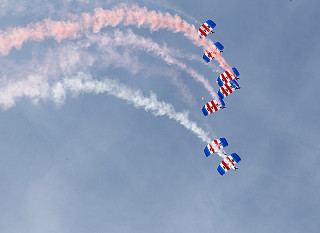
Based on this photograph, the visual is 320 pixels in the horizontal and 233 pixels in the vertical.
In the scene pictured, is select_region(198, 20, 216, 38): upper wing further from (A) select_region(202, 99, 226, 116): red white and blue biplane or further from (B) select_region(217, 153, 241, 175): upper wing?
(B) select_region(217, 153, 241, 175): upper wing

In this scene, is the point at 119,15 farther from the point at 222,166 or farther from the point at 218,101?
the point at 222,166

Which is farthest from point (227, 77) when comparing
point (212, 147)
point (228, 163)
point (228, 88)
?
point (228, 163)

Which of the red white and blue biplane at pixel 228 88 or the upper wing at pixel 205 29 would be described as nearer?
the red white and blue biplane at pixel 228 88

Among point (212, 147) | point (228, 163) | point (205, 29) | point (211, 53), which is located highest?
point (205, 29)

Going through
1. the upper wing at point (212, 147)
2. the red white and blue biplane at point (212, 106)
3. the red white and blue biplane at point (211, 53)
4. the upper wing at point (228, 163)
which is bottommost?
the upper wing at point (228, 163)

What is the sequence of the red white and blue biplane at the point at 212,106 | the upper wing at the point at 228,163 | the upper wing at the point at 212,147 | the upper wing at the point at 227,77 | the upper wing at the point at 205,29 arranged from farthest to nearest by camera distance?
the upper wing at the point at 205,29
the upper wing at the point at 227,77
the red white and blue biplane at the point at 212,106
the upper wing at the point at 228,163
the upper wing at the point at 212,147

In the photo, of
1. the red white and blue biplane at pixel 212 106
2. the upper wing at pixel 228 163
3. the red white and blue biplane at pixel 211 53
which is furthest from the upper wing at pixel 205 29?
the upper wing at pixel 228 163

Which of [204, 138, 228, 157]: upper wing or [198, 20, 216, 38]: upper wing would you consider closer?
[204, 138, 228, 157]: upper wing

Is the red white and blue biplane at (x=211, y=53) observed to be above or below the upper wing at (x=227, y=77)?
above

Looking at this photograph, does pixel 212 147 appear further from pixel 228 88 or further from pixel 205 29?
pixel 205 29

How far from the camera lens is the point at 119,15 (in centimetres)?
6519

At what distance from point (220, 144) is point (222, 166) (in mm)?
3471

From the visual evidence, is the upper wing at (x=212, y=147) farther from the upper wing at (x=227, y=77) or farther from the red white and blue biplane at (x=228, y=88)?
the upper wing at (x=227, y=77)

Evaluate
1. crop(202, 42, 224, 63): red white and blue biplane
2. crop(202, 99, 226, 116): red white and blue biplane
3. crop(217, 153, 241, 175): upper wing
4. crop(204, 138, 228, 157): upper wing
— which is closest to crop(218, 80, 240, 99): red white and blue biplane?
crop(202, 99, 226, 116): red white and blue biplane
